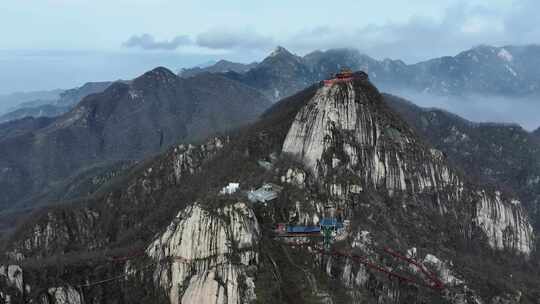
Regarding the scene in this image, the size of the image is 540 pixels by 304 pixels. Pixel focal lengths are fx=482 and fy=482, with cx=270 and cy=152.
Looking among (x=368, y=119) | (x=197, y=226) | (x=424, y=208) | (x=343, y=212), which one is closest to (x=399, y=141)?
(x=368, y=119)

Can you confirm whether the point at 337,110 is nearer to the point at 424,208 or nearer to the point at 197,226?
the point at 424,208

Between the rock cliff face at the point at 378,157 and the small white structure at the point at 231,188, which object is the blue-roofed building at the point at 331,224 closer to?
the rock cliff face at the point at 378,157

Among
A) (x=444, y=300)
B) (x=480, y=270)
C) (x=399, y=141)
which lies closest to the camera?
(x=444, y=300)

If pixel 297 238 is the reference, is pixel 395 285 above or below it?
below

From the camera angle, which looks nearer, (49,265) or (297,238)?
(297,238)

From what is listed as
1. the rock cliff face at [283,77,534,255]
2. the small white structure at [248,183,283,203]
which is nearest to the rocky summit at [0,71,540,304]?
the rock cliff face at [283,77,534,255]

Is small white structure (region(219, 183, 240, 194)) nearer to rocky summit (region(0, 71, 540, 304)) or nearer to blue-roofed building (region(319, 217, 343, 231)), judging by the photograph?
rocky summit (region(0, 71, 540, 304))

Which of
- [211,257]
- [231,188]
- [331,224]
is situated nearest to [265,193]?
[231,188]
